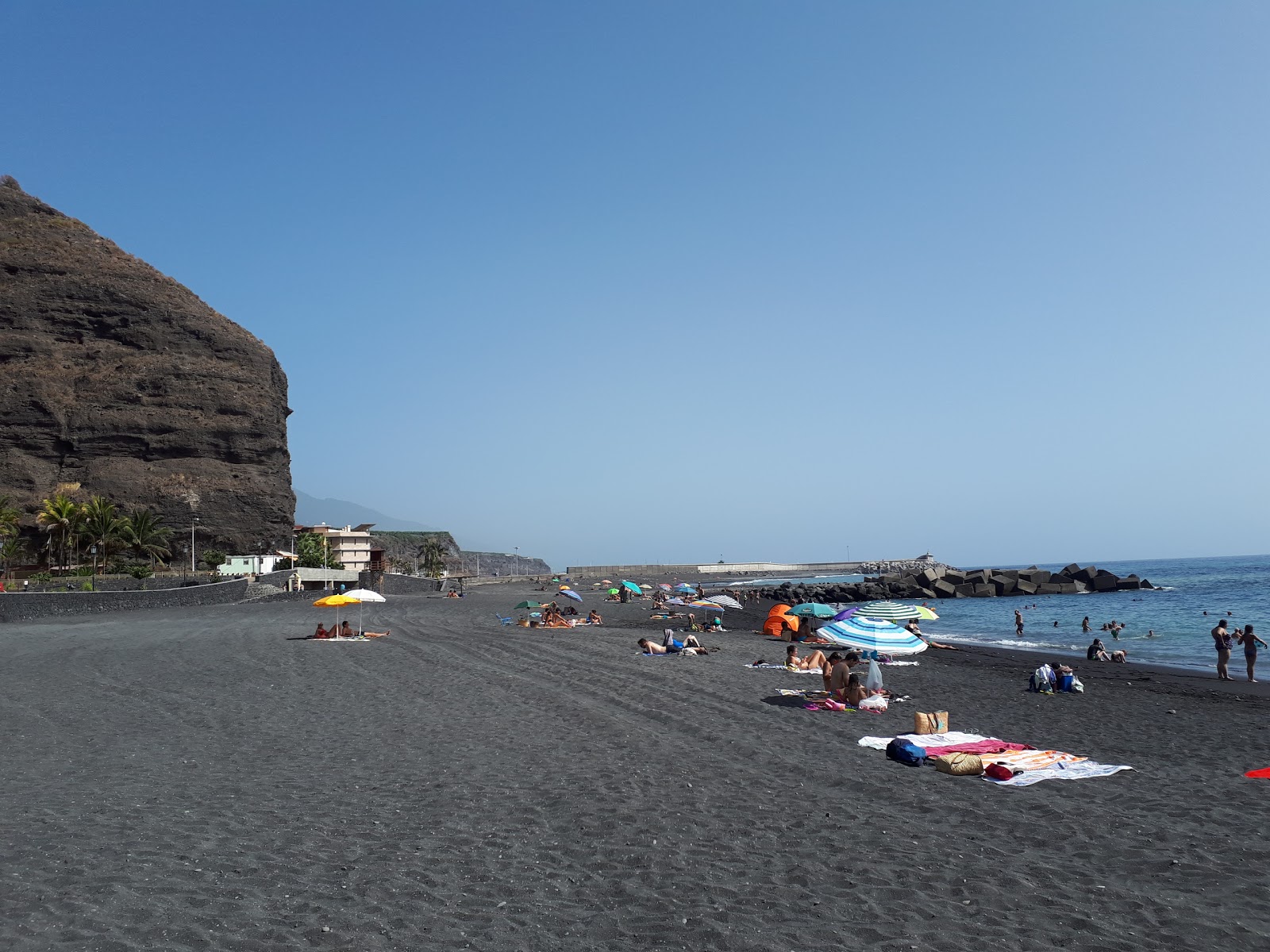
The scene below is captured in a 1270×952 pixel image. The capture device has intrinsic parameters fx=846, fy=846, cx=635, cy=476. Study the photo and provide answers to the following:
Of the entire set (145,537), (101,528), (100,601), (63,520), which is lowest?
(100,601)

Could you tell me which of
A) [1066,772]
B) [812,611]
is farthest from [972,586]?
[1066,772]

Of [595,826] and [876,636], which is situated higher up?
[876,636]

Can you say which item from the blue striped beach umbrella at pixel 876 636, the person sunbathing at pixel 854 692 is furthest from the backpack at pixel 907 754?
the blue striped beach umbrella at pixel 876 636

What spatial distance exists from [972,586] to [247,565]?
190ft

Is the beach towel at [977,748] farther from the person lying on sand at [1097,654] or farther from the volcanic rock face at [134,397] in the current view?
the volcanic rock face at [134,397]

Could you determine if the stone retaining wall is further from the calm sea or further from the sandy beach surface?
the calm sea

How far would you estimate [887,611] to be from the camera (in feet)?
61.5

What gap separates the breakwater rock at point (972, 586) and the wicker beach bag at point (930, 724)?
52889 millimetres

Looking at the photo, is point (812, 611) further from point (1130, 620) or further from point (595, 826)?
point (1130, 620)

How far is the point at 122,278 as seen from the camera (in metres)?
86.6

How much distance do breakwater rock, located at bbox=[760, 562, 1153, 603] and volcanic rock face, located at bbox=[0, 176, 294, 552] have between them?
5035cm

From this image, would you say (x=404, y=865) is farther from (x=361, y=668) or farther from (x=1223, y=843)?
(x=361, y=668)

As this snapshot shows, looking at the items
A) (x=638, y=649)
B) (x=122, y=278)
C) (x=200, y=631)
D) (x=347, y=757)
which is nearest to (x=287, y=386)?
(x=122, y=278)

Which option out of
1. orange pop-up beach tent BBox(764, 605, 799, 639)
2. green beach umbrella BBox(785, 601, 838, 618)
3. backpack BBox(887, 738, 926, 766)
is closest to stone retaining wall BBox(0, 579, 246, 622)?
orange pop-up beach tent BBox(764, 605, 799, 639)
